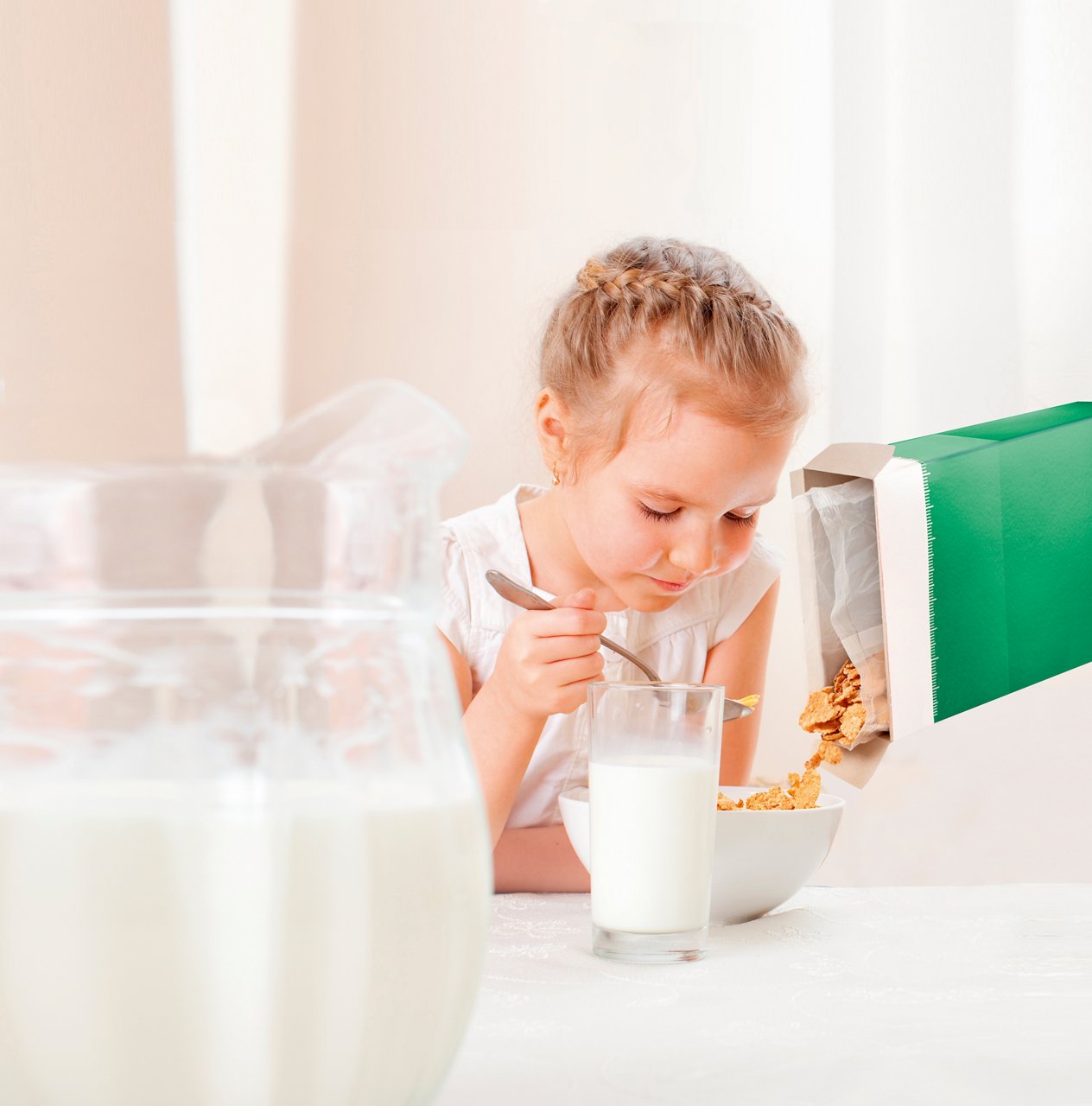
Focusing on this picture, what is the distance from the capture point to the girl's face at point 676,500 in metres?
1.07

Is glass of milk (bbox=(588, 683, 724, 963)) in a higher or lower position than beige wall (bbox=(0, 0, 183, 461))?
lower

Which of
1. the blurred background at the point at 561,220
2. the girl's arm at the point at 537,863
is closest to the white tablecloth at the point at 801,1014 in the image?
the girl's arm at the point at 537,863

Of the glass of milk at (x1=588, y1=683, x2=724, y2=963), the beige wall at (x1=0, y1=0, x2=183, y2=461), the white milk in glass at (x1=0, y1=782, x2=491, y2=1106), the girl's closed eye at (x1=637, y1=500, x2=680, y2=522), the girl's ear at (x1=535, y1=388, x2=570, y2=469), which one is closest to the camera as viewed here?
the white milk in glass at (x1=0, y1=782, x2=491, y2=1106)

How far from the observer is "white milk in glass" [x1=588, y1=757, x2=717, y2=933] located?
2.14ft

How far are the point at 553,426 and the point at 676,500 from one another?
213 mm

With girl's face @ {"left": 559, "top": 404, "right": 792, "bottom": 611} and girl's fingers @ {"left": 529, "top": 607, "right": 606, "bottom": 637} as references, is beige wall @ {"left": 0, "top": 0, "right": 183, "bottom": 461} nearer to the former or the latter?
girl's face @ {"left": 559, "top": 404, "right": 792, "bottom": 611}

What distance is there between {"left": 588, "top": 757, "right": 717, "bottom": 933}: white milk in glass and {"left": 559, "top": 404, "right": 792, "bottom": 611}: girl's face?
16.7 inches

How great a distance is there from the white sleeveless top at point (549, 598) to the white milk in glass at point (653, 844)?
0.58 meters

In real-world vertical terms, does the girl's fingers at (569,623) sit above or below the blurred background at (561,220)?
below

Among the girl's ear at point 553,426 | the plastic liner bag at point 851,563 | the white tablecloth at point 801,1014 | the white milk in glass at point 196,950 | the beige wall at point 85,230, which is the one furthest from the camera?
the beige wall at point 85,230

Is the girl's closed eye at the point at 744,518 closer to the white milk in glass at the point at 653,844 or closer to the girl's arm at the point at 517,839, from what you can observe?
the girl's arm at the point at 517,839

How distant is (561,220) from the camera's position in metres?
1.99

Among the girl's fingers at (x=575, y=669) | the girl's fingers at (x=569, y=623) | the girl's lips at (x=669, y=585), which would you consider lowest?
the girl's fingers at (x=575, y=669)

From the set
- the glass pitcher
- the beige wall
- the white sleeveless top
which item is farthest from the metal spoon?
the beige wall
